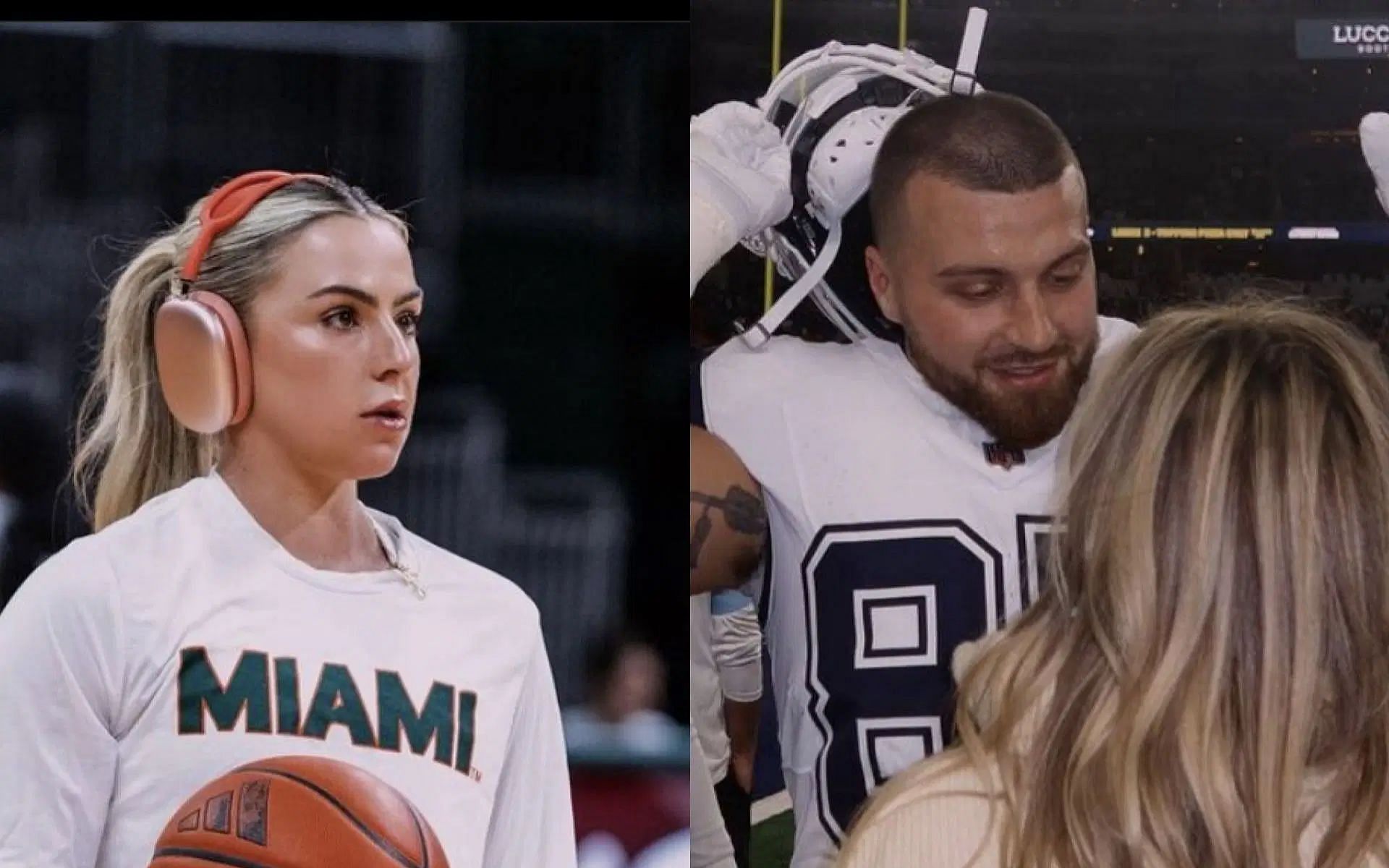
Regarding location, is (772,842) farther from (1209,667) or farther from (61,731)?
(61,731)

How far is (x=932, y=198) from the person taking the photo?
6.27 feet

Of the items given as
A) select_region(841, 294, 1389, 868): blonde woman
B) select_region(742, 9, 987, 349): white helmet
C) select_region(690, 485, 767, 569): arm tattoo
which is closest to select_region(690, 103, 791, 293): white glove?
select_region(742, 9, 987, 349): white helmet

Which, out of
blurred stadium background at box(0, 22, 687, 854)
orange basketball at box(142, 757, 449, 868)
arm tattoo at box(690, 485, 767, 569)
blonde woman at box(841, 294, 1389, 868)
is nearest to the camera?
blonde woman at box(841, 294, 1389, 868)

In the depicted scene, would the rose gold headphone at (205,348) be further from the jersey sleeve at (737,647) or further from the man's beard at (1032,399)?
the man's beard at (1032,399)

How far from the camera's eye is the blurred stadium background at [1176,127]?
1.92 m

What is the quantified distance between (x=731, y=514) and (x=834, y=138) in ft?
1.56

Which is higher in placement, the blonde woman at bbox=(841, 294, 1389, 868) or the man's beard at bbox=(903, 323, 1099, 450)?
the man's beard at bbox=(903, 323, 1099, 450)

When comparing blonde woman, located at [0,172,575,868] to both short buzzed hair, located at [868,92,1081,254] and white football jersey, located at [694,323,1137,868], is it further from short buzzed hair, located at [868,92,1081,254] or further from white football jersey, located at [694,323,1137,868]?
short buzzed hair, located at [868,92,1081,254]

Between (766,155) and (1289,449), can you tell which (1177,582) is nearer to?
(1289,449)

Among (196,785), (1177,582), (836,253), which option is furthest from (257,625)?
(1177,582)

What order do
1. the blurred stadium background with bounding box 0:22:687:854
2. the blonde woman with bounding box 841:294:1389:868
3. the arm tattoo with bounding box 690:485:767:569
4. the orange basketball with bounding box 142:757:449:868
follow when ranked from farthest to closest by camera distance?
the blurred stadium background with bounding box 0:22:687:854 < the arm tattoo with bounding box 690:485:767:569 < the orange basketball with bounding box 142:757:449:868 < the blonde woman with bounding box 841:294:1389:868

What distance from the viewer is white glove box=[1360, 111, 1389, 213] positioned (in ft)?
6.30

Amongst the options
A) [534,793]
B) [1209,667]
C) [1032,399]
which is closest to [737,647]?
[534,793]

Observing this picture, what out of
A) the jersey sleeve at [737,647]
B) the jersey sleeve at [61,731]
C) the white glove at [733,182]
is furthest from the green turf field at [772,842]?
the jersey sleeve at [61,731]
